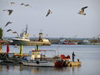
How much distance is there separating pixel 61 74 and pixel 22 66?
30.4ft

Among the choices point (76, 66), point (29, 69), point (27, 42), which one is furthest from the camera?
point (27, 42)

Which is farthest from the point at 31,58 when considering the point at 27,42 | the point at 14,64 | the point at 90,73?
the point at 27,42

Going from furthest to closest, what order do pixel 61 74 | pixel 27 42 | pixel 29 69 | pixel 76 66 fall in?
1. pixel 27 42
2. pixel 76 66
3. pixel 29 69
4. pixel 61 74

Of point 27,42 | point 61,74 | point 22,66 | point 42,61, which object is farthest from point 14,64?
point 27,42

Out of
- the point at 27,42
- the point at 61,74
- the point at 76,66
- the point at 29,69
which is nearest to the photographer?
the point at 61,74

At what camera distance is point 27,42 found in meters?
175

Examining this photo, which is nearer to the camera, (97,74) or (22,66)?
(97,74)

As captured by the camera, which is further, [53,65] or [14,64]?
[14,64]

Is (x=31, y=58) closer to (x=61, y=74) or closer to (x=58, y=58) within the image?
(x=58, y=58)

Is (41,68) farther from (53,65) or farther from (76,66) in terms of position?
(76,66)

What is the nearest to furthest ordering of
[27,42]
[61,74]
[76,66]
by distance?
[61,74] < [76,66] < [27,42]

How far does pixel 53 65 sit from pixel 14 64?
25.5 ft

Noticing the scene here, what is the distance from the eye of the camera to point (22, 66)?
51250mm

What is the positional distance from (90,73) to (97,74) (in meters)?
0.90
